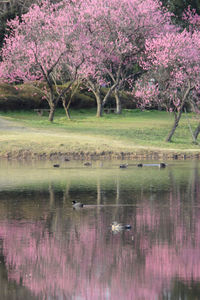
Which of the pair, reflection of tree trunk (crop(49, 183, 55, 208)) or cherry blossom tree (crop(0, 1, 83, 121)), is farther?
cherry blossom tree (crop(0, 1, 83, 121))

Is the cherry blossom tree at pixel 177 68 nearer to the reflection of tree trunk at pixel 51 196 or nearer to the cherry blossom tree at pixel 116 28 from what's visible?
the cherry blossom tree at pixel 116 28

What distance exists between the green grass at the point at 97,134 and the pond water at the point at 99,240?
37.8ft

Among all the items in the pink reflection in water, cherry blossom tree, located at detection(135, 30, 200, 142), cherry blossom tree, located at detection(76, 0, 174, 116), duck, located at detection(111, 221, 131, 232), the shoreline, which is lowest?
the shoreline

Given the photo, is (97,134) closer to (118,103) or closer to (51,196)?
→ (118,103)

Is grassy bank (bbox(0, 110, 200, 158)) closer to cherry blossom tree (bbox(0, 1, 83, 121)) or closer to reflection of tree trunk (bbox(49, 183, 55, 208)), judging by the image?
cherry blossom tree (bbox(0, 1, 83, 121))

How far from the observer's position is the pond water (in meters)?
9.59

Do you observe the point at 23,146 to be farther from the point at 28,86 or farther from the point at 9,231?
the point at 28,86

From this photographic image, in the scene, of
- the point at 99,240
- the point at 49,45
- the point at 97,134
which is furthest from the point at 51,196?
the point at 49,45

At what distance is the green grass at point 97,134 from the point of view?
35.6 m

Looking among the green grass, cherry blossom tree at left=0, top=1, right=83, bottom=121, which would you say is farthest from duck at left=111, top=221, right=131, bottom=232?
cherry blossom tree at left=0, top=1, right=83, bottom=121

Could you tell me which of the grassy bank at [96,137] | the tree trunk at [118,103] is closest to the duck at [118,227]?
the grassy bank at [96,137]

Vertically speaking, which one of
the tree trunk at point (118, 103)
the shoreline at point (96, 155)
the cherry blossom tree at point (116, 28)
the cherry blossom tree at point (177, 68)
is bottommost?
the shoreline at point (96, 155)

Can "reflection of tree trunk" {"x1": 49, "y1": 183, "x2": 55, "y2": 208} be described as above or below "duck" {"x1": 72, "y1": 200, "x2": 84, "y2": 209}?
below

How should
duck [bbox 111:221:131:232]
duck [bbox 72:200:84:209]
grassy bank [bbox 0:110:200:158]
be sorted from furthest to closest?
grassy bank [bbox 0:110:200:158], duck [bbox 72:200:84:209], duck [bbox 111:221:131:232]
